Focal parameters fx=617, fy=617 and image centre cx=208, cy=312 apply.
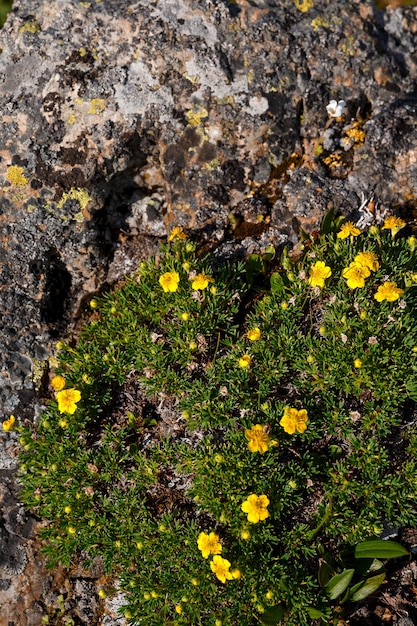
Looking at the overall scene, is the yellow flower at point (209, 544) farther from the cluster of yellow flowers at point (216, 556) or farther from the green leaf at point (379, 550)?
the green leaf at point (379, 550)

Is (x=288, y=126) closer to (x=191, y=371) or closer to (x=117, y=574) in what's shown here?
(x=191, y=371)

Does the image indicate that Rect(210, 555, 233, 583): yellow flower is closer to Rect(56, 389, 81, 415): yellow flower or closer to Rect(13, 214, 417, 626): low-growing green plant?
Rect(13, 214, 417, 626): low-growing green plant

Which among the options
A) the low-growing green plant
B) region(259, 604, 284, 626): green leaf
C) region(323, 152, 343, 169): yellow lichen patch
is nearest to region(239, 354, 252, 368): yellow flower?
the low-growing green plant

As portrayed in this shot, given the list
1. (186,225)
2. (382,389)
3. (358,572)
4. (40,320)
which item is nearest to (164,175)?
(186,225)

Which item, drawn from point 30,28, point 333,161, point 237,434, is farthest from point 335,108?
point 237,434

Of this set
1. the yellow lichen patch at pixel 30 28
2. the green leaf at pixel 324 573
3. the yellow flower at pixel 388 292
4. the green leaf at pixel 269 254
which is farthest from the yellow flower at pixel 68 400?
the yellow lichen patch at pixel 30 28

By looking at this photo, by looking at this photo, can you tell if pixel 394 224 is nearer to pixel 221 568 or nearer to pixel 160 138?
pixel 160 138
